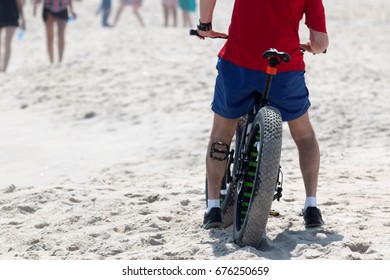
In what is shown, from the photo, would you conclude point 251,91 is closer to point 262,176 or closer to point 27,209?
point 262,176

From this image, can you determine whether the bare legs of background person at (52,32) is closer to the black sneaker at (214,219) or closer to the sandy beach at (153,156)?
the sandy beach at (153,156)

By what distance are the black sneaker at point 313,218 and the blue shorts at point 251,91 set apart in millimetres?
547

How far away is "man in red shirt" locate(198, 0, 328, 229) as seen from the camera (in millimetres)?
5531

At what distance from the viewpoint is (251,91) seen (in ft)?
18.4

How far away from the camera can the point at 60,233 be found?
6.11 meters

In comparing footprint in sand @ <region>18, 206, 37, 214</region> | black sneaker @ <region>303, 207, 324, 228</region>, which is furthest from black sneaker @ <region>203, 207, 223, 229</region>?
footprint in sand @ <region>18, 206, 37, 214</region>

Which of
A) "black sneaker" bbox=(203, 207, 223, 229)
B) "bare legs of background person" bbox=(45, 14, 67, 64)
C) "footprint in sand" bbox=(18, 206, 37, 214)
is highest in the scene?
"black sneaker" bbox=(203, 207, 223, 229)

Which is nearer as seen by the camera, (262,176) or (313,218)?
(262,176)

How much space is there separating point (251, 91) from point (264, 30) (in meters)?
0.34

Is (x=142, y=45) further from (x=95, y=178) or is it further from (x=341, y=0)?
(x=341, y=0)

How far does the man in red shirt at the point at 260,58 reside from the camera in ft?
18.1

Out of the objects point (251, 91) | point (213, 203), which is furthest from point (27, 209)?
point (251, 91)

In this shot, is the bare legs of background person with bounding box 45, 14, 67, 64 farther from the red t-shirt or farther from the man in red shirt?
the red t-shirt

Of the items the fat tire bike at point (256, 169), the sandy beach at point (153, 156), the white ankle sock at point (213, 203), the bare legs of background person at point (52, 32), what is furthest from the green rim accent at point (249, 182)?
the bare legs of background person at point (52, 32)
